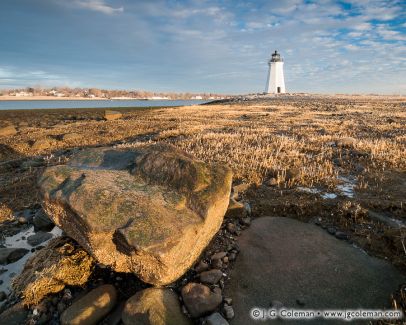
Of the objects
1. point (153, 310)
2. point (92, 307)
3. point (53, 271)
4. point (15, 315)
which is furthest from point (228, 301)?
point (15, 315)

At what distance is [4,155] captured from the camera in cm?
1841

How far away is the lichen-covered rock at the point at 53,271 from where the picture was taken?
5.51 m

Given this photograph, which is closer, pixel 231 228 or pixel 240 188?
pixel 231 228

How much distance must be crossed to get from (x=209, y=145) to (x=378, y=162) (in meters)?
8.45

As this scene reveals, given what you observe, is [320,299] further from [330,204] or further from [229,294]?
[330,204]

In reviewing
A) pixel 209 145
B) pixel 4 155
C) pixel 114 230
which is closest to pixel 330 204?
pixel 114 230

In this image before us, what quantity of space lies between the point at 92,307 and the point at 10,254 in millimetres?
3235

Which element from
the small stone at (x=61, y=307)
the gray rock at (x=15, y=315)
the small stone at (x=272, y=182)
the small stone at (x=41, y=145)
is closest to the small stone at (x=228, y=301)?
the small stone at (x=61, y=307)

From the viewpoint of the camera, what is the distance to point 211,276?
5.76 metres

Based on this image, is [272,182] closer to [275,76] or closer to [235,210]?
[235,210]

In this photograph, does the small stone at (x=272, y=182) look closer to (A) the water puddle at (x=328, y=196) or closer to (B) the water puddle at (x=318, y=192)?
(B) the water puddle at (x=318, y=192)

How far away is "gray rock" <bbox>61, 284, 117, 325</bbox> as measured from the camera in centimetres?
498

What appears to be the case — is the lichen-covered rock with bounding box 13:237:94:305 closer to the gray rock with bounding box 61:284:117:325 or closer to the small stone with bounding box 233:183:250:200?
the gray rock with bounding box 61:284:117:325

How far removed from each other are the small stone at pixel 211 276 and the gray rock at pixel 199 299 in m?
0.25
